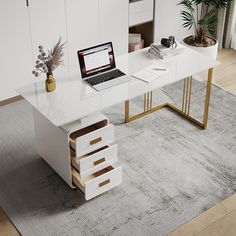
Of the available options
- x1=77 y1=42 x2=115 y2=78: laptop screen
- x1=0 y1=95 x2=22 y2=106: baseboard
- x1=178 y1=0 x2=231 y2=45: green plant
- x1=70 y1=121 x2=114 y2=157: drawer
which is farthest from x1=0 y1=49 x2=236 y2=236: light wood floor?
x1=178 y1=0 x2=231 y2=45: green plant

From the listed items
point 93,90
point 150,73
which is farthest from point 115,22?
point 93,90

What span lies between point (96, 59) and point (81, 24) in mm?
1215

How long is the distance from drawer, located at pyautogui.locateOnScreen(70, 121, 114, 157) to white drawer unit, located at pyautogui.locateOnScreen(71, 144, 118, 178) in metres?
0.05

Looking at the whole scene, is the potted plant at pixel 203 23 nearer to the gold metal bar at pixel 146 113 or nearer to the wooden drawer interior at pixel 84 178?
the gold metal bar at pixel 146 113

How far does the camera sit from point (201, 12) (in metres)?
6.02

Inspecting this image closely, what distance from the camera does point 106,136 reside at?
3752mm

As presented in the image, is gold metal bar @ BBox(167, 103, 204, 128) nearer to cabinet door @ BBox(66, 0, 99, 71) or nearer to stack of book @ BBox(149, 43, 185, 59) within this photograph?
stack of book @ BBox(149, 43, 185, 59)

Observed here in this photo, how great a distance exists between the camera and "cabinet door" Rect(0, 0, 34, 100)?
15.1 ft

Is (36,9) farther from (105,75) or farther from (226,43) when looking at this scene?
(226,43)

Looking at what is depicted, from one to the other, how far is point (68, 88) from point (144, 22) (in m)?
1.92

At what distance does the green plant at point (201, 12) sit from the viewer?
546 centimetres

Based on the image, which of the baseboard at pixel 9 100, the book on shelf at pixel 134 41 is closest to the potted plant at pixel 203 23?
the book on shelf at pixel 134 41

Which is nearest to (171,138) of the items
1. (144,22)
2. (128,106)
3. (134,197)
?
(128,106)

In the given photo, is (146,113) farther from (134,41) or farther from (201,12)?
(201,12)
